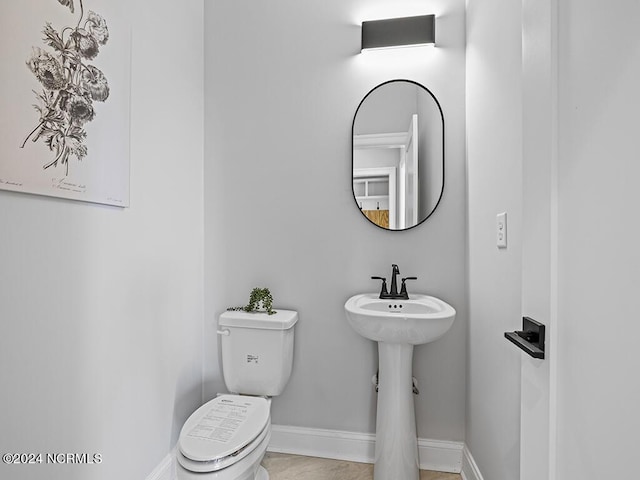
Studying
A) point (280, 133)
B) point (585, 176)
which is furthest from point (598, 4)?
point (280, 133)

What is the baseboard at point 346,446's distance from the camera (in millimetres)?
1838

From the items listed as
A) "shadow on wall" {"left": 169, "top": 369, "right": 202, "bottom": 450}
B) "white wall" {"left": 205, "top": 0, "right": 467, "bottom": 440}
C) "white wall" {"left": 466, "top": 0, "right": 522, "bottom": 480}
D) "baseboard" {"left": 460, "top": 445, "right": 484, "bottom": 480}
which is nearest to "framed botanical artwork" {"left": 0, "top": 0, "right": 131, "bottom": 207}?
"white wall" {"left": 205, "top": 0, "right": 467, "bottom": 440}

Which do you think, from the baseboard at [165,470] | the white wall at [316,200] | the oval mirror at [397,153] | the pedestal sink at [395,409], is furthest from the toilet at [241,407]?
the oval mirror at [397,153]

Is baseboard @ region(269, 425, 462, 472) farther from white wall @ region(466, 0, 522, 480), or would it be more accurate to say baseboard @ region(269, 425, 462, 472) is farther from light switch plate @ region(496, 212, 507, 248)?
light switch plate @ region(496, 212, 507, 248)

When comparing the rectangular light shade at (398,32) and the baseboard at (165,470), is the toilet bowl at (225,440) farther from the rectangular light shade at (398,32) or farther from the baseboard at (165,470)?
the rectangular light shade at (398,32)

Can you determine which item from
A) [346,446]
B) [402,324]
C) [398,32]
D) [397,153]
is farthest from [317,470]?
[398,32]

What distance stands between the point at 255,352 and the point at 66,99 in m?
1.26

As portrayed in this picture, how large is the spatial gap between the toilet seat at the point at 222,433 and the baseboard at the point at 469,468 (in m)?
0.89

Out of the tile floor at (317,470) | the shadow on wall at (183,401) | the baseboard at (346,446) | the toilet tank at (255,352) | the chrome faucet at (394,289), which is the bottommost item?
the tile floor at (317,470)

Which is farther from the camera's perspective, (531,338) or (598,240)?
(531,338)

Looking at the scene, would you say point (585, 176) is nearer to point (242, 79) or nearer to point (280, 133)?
point (280, 133)

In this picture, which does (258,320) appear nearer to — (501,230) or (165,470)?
(165,470)

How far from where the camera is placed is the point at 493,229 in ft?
4.55

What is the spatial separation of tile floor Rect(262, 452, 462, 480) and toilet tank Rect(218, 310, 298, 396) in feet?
1.23
